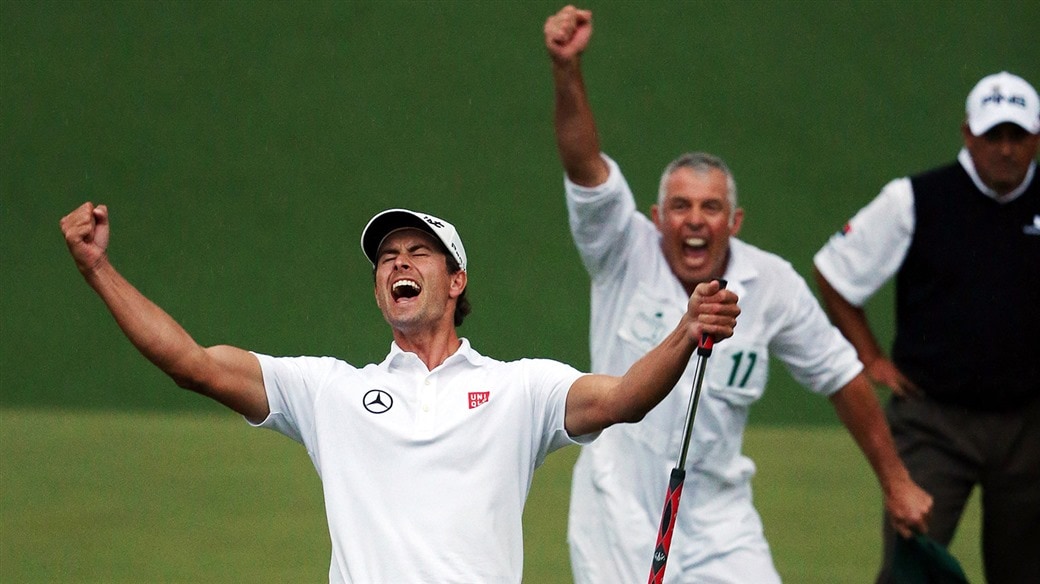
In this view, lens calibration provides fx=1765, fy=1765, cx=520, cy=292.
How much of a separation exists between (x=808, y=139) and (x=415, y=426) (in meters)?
6.04

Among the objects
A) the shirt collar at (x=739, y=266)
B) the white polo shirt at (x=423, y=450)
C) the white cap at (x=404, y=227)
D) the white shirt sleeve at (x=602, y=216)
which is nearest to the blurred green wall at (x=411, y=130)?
the shirt collar at (x=739, y=266)

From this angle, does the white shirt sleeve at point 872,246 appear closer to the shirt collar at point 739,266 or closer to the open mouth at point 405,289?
the shirt collar at point 739,266

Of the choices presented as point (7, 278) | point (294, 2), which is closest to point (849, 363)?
point (294, 2)

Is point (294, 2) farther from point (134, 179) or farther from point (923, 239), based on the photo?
point (923, 239)

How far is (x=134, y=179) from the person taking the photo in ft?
32.1

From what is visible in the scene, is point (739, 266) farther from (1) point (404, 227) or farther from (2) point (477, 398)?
(2) point (477, 398)

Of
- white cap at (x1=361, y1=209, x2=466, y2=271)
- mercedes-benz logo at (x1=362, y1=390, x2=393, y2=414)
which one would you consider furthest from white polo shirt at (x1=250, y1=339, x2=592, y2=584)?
white cap at (x1=361, y1=209, x2=466, y2=271)

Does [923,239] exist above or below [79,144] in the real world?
below

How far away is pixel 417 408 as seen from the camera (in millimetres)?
4230

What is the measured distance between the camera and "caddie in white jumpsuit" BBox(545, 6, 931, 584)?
533cm

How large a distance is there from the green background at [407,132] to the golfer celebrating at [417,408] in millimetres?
5316

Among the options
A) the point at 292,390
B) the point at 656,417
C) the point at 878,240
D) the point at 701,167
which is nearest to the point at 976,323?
the point at 878,240

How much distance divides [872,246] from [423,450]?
2843 millimetres

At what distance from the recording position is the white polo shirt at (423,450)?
13.3 ft
